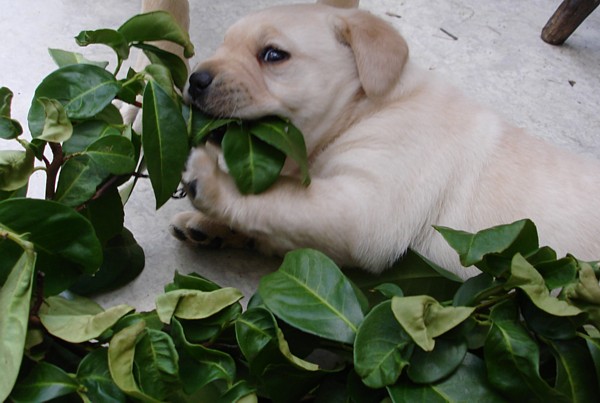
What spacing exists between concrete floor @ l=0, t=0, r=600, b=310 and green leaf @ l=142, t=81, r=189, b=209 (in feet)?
1.33

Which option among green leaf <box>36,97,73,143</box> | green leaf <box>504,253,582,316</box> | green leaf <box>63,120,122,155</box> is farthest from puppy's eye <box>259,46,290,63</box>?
Answer: green leaf <box>504,253,582,316</box>

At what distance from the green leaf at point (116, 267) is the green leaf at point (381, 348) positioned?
69cm

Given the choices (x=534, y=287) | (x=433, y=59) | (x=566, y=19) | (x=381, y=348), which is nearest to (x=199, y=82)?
(x=381, y=348)

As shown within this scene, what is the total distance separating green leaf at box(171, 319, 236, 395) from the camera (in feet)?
4.31

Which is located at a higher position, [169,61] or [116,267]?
[169,61]

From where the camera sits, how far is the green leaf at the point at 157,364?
4.15ft

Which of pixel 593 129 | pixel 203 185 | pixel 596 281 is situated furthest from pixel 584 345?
pixel 593 129

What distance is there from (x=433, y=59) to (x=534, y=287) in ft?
5.25

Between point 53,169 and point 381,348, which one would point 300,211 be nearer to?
point 381,348

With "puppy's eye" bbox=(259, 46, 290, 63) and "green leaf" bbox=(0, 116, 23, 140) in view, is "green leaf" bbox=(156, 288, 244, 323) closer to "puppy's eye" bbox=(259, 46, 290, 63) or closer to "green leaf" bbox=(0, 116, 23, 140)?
"green leaf" bbox=(0, 116, 23, 140)

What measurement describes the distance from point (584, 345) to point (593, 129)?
149cm

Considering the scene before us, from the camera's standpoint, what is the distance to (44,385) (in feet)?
4.02

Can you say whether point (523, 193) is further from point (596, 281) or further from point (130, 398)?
point (130, 398)

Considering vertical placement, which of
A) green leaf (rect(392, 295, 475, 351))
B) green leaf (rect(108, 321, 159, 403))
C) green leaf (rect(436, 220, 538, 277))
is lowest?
green leaf (rect(108, 321, 159, 403))
